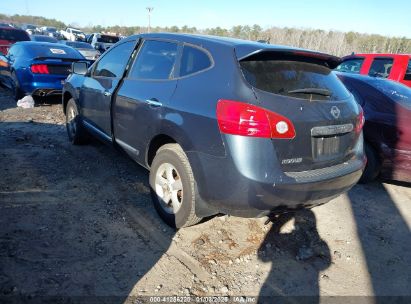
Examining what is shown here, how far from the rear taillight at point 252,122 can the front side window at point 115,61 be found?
1978 mm

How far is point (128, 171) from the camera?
15.4 feet

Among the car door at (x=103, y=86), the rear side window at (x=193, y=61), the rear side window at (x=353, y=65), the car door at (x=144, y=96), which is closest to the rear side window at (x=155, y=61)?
the car door at (x=144, y=96)

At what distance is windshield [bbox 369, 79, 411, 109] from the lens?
4689mm

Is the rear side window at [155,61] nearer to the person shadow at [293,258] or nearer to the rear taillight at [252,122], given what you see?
the rear taillight at [252,122]

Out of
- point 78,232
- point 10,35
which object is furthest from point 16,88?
point 10,35

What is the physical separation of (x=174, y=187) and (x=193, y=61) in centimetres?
117

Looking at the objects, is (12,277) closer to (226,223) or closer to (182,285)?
(182,285)

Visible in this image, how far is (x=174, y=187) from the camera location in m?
3.28

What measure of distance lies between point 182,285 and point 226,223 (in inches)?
40.7

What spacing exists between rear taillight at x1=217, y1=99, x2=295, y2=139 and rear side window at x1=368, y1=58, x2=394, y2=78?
6959 mm

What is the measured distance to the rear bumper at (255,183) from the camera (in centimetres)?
253

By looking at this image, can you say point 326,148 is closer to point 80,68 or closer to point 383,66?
point 80,68

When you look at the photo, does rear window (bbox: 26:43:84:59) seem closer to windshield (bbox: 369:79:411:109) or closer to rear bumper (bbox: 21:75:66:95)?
rear bumper (bbox: 21:75:66:95)

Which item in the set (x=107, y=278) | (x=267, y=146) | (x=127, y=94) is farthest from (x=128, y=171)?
(x=267, y=146)
